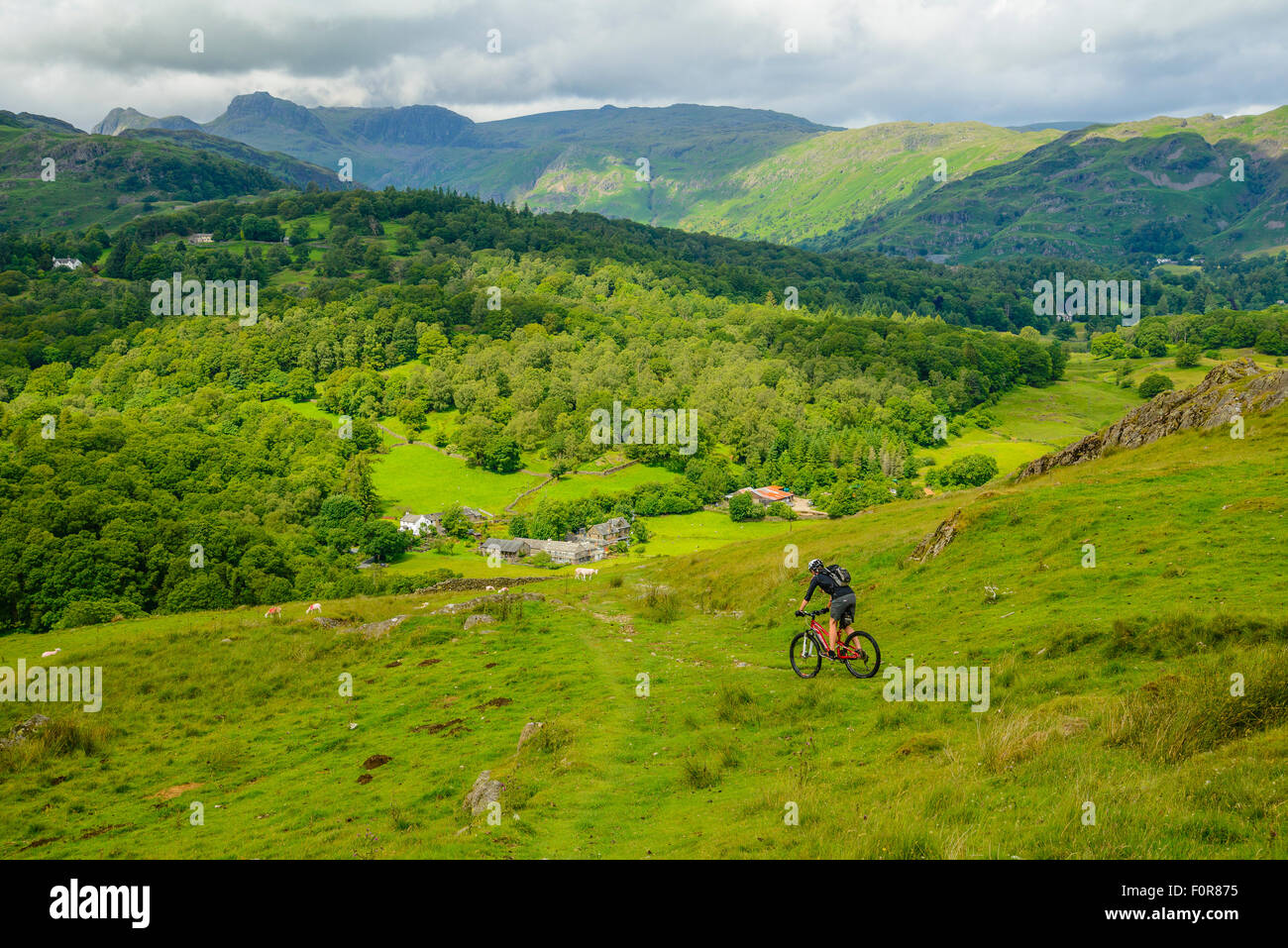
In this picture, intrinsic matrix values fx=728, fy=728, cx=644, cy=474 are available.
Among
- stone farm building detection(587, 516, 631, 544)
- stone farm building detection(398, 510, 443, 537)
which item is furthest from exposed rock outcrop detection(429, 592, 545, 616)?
stone farm building detection(398, 510, 443, 537)

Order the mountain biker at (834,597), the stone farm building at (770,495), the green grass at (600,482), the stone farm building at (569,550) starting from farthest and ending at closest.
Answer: the green grass at (600,482) < the stone farm building at (770,495) < the stone farm building at (569,550) < the mountain biker at (834,597)

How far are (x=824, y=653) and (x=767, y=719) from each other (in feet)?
10.2

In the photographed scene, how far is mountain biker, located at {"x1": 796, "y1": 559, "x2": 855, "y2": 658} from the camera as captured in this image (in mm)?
19000

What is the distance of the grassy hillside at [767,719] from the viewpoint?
10.6 m

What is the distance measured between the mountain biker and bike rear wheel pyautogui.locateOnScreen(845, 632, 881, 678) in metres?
0.44

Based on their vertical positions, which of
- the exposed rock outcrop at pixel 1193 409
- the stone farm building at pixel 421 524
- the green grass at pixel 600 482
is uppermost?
the exposed rock outcrop at pixel 1193 409

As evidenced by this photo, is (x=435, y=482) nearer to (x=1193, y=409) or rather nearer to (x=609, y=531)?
(x=609, y=531)

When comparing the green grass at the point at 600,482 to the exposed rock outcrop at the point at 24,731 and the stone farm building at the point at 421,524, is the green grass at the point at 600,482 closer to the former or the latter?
the stone farm building at the point at 421,524

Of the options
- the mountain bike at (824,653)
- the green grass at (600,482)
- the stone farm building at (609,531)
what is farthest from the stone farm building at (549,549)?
the mountain bike at (824,653)

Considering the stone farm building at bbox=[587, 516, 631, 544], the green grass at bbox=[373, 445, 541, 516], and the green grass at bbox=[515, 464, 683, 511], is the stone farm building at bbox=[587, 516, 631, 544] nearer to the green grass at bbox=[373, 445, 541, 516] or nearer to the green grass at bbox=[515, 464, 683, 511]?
the green grass at bbox=[515, 464, 683, 511]

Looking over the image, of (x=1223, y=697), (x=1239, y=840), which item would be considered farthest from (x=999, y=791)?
(x=1223, y=697)

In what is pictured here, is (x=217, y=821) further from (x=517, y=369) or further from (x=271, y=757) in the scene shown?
(x=517, y=369)

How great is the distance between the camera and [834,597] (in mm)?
19172

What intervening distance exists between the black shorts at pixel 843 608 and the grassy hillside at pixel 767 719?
64.1 inches
